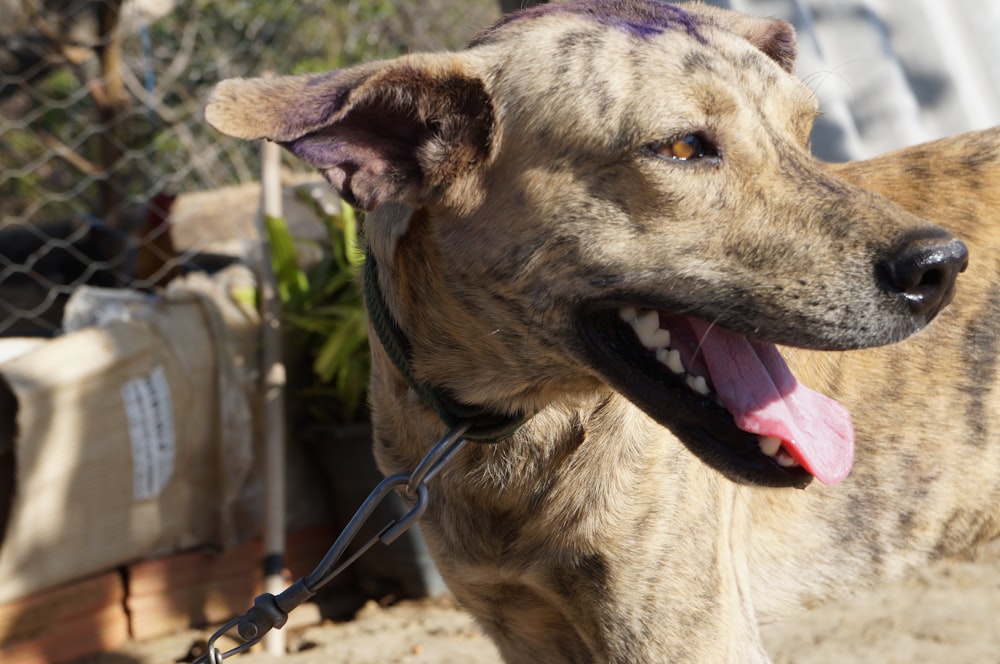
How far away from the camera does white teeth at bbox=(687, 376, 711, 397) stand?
1932 millimetres

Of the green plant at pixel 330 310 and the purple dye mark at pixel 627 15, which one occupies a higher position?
the purple dye mark at pixel 627 15

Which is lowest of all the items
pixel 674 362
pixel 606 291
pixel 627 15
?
pixel 674 362

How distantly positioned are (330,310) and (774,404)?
8.71 ft

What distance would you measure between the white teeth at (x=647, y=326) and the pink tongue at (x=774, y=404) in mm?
84

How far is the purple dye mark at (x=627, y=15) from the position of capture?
6.84 feet

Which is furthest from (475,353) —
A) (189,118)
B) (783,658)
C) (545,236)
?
(189,118)

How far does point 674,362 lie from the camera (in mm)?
1963

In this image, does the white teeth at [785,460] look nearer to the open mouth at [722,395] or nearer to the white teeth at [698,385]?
the open mouth at [722,395]

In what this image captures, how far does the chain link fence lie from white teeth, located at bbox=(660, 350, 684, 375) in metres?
3.46

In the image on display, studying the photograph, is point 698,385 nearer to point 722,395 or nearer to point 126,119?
point 722,395

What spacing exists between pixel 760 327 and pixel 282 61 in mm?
4747

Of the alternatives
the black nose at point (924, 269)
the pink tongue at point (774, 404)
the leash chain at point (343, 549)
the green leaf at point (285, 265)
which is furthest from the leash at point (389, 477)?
the green leaf at point (285, 265)

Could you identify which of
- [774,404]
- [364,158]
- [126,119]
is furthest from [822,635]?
[126,119]

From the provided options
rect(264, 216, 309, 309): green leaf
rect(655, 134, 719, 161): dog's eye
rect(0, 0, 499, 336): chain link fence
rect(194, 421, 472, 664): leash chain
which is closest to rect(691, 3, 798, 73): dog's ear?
rect(655, 134, 719, 161): dog's eye
